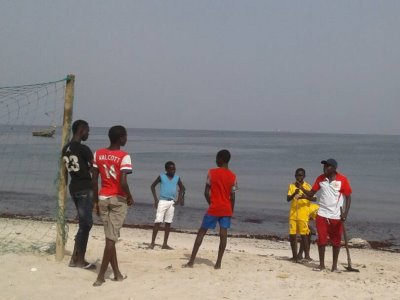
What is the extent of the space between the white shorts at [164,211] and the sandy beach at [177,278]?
24.7 inches

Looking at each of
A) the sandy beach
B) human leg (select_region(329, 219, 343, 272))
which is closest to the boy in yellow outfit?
the sandy beach

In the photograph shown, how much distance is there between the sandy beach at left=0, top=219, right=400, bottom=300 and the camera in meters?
5.73

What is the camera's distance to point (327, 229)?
7.46 m

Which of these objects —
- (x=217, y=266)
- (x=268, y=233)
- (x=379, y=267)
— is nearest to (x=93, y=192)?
(x=217, y=266)

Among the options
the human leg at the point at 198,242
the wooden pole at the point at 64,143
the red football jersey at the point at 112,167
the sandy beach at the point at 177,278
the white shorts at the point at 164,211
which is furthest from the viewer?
the white shorts at the point at 164,211

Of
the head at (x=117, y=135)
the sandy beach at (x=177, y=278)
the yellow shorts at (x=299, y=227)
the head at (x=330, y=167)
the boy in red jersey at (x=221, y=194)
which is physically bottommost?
the sandy beach at (x=177, y=278)

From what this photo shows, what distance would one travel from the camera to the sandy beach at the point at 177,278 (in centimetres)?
573

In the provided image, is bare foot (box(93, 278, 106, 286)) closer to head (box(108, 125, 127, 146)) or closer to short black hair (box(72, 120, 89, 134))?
head (box(108, 125, 127, 146))

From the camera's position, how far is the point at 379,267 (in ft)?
28.1

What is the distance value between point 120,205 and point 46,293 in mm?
1235

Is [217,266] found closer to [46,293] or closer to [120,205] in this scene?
[120,205]

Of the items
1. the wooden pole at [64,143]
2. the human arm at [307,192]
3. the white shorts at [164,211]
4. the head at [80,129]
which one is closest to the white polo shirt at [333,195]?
the human arm at [307,192]

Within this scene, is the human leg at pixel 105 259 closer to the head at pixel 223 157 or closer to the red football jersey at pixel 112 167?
the red football jersey at pixel 112 167

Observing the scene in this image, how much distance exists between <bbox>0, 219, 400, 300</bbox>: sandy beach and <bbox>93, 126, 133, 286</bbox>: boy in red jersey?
44 centimetres
